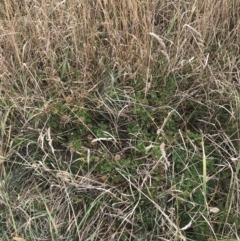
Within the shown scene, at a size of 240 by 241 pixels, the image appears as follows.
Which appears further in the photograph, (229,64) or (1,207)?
(229,64)

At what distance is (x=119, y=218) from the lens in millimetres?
1597

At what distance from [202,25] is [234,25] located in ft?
0.60

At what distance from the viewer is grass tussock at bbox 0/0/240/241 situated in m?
1.60

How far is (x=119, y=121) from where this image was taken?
5.90 ft

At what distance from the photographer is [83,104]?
180 centimetres

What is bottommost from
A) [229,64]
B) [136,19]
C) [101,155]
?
[101,155]

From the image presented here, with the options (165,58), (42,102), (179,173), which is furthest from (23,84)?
(179,173)

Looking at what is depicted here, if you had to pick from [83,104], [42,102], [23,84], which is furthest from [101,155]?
[23,84]

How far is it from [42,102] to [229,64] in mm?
735

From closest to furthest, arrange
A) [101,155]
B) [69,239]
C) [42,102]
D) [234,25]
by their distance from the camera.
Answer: [69,239] → [101,155] → [42,102] → [234,25]

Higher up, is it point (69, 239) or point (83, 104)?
point (83, 104)

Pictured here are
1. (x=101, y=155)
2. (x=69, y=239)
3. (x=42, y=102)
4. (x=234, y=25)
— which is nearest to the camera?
(x=69, y=239)

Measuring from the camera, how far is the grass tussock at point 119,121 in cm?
160

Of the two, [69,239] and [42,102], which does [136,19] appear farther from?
[69,239]
